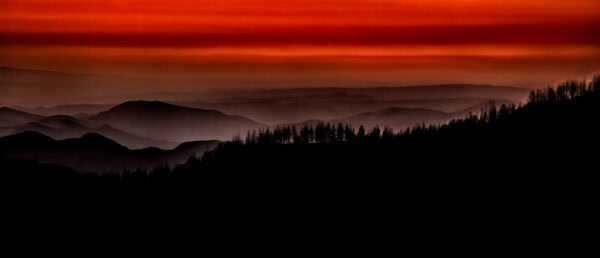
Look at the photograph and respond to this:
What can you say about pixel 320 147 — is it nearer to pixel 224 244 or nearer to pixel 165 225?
pixel 165 225

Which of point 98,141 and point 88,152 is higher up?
point 98,141

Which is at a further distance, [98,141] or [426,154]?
[98,141]

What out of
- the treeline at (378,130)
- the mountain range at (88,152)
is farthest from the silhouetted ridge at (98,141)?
the treeline at (378,130)

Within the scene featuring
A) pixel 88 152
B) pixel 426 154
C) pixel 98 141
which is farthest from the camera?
pixel 98 141

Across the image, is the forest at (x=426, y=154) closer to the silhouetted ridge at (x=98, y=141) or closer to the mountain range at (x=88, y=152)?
the mountain range at (x=88, y=152)

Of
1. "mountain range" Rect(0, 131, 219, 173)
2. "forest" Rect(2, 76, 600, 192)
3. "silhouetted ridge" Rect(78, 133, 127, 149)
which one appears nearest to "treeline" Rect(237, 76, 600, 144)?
"forest" Rect(2, 76, 600, 192)

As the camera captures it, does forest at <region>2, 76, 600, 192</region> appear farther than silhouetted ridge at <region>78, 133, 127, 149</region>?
No

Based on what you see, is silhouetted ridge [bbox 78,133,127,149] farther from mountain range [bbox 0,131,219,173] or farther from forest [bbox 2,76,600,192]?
forest [bbox 2,76,600,192]

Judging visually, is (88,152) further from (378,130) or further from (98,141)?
(378,130)

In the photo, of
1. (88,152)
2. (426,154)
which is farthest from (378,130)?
(88,152)

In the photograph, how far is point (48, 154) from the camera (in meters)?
145

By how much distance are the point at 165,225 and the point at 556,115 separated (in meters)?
29.8

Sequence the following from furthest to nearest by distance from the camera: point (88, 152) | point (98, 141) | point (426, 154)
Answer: point (98, 141) < point (88, 152) < point (426, 154)

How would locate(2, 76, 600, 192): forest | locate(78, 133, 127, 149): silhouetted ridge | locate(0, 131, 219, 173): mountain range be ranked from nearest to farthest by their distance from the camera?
locate(2, 76, 600, 192): forest
locate(0, 131, 219, 173): mountain range
locate(78, 133, 127, 149): silhouetted ridge
